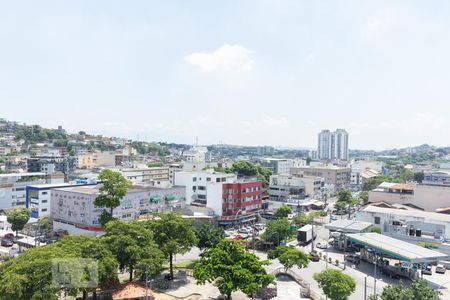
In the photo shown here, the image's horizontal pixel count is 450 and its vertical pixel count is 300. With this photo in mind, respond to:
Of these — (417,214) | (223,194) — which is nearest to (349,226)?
(417,214)

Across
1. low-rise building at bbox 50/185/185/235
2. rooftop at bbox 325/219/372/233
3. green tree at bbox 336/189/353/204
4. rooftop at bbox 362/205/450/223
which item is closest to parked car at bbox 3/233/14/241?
low-rise building at bbox 50/185/185/235

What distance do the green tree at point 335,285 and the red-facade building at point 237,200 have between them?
26137mm

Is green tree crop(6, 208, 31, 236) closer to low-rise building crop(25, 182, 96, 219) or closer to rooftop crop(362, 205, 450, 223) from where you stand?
low-rise building crop(25, 182, 96, 219)

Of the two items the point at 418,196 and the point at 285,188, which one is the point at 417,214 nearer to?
the point at 418,196

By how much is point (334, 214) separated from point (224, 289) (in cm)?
4378

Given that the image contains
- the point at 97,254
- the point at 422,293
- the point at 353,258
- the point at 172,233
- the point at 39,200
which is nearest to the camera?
the point at 422,293

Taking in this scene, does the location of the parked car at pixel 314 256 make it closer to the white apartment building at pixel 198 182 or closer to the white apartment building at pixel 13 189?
the white apartment building at pixel 198 182

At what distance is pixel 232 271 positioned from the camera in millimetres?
23703

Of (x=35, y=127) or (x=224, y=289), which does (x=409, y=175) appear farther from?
(x=35, y=127)

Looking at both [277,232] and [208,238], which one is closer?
[208,238]

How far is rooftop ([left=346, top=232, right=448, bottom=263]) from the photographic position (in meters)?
29.1

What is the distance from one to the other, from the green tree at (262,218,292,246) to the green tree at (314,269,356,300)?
14784 millimetres

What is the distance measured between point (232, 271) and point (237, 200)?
88.5 ft

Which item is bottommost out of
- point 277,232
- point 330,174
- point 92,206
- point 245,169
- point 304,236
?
point 304,236
